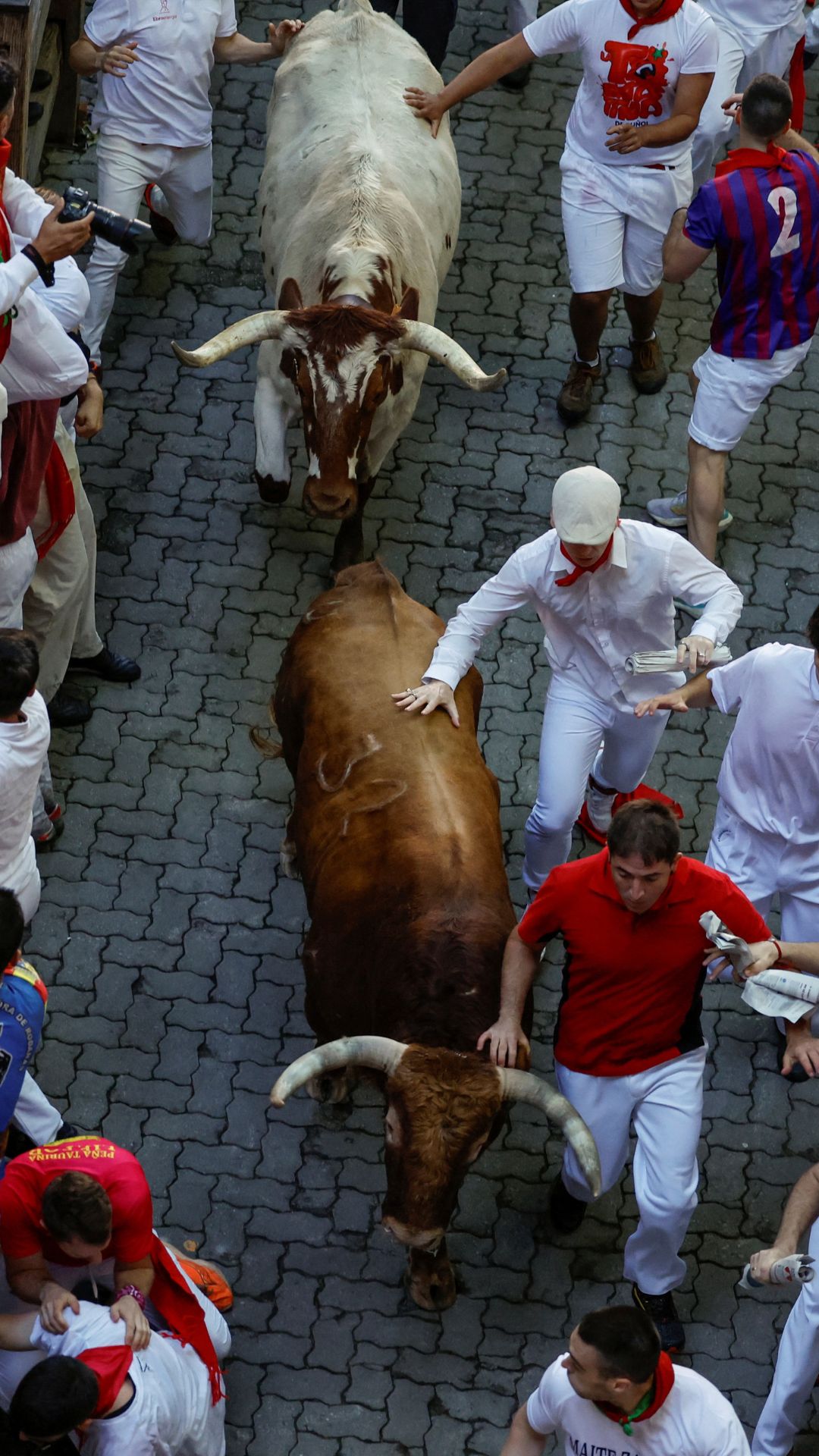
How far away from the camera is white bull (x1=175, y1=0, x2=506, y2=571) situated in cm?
784

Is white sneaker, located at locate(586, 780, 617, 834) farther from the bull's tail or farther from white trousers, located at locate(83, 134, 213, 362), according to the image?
white trousers, located at locate(83, 134, 213, 362)

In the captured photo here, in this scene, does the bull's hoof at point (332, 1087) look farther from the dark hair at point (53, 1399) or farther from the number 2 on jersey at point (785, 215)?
the number 2 on jersey at point (785, 215)

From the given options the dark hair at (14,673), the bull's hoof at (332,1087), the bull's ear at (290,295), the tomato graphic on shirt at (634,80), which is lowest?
the bull's hoof at (332,1087)

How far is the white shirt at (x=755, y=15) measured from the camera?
9.56 m

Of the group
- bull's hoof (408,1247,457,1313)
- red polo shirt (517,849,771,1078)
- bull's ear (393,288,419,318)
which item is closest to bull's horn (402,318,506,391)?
bull's ear (393,288,419,318)

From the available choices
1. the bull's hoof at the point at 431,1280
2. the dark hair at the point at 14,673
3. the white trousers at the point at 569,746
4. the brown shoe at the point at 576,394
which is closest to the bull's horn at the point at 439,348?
the brown shoe at the point at 576,394

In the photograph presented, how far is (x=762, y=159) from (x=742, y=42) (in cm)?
243

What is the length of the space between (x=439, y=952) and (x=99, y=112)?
5277 mm

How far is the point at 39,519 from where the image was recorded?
22.8 ft

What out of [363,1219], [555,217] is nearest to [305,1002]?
[363,1219]

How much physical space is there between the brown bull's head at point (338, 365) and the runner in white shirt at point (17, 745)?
7.69 feet

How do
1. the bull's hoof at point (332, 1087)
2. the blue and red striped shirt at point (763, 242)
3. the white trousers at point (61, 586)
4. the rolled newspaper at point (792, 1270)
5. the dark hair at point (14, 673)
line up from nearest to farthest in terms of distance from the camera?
the rolled newspaper at point (792, 1270)
the dark hair at point (14, 673)
the bull's hoof at point (332, 1087)
the white trousers at point (61, 586)
the blue and red striped shirt at point (763, 242)

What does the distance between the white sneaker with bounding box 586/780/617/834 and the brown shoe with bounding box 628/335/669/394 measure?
3008 mm

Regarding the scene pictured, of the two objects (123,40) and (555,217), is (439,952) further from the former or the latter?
(555,217)
